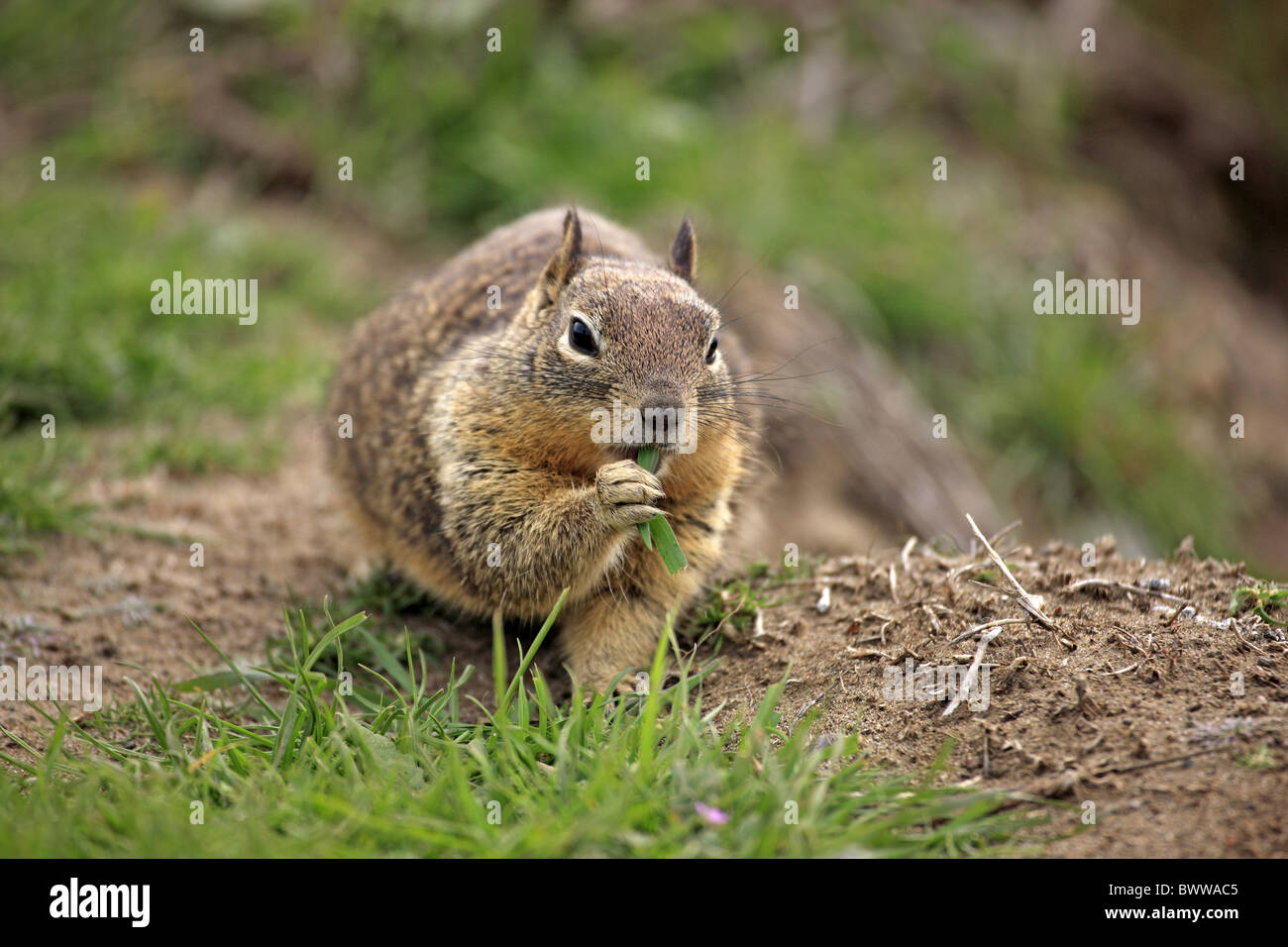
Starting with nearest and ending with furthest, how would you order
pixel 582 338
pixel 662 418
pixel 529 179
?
pixel 662 418, pixel 582 338, pixel 529 179

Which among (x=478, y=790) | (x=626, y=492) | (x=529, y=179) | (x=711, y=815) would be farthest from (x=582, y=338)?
(x=529, y=179)

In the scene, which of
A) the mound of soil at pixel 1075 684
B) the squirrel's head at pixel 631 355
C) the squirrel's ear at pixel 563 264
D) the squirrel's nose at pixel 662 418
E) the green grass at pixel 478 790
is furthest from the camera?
the squirrel's ear at pixel 563 264

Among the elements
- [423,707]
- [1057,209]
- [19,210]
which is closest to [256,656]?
[423,707]

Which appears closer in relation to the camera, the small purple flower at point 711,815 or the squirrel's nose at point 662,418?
the small purple flower at point 711,815

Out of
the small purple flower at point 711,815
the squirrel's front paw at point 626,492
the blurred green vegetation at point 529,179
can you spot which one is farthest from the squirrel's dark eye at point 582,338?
the blurred green vegetation at point 529,179

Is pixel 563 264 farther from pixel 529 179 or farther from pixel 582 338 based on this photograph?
pixel 529 179

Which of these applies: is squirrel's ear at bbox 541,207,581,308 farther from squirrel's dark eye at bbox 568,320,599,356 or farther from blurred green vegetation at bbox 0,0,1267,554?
blurred green vegetation at bbox 0,0,1267,554

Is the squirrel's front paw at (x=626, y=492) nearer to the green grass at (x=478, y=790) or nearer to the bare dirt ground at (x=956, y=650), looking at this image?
the green grass at (x=478, y=790)

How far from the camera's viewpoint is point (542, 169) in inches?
370

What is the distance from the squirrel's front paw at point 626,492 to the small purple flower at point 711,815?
121 cm

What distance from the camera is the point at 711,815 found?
2801 mm

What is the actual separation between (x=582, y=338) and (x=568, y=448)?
421 mm

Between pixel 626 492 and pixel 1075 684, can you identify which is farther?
pixel 626 492

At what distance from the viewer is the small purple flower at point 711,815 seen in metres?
2.79
